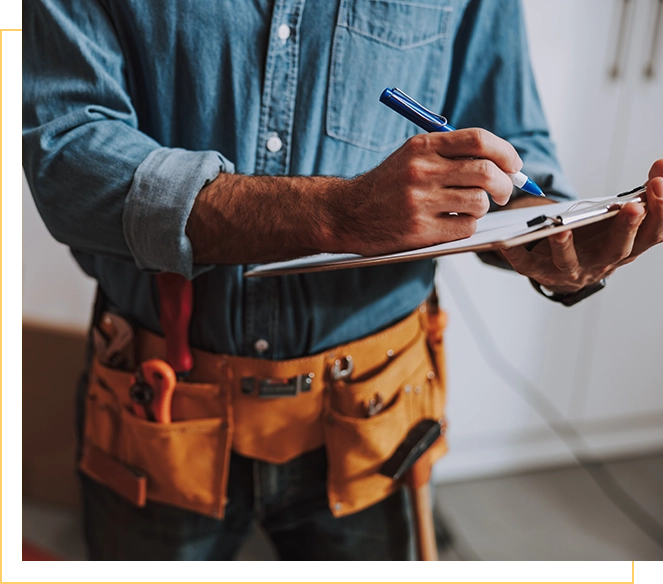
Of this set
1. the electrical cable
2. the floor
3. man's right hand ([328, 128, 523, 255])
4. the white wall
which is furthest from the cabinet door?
the white wall

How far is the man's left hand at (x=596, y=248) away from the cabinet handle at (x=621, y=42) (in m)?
1.09

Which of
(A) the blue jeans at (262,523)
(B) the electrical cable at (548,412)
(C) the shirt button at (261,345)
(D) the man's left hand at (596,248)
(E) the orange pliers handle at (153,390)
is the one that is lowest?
(B) the electrical cable at (548,412)

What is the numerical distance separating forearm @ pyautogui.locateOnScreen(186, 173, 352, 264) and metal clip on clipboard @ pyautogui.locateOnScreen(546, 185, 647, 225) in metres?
0.18

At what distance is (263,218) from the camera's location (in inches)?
21.6

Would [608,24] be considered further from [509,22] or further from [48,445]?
[48,445]

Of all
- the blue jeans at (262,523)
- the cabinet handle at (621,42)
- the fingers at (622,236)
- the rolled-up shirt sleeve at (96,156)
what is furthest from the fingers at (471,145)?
the cabinet handle at (621,42)

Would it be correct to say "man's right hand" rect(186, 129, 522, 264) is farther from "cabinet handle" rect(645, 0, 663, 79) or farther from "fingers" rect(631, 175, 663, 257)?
"cabinet handle" rect(645, 0, 663, 79)

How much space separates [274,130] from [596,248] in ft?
1.19

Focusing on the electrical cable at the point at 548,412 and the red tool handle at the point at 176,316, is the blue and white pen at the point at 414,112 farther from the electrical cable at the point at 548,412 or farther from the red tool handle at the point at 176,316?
the electrical cable at the point at 548,412

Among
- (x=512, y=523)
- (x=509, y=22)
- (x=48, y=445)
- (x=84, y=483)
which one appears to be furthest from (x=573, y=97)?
(x=48, y=445)

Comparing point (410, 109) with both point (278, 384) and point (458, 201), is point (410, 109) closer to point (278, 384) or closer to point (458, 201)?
point (458, 201)

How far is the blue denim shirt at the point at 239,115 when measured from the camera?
0.59m

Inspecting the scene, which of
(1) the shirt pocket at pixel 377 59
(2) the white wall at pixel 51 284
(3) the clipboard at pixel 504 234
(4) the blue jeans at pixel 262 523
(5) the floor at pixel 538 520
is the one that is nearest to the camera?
(3) the clipboard at pixel 504 234

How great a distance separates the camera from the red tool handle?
681 mm
